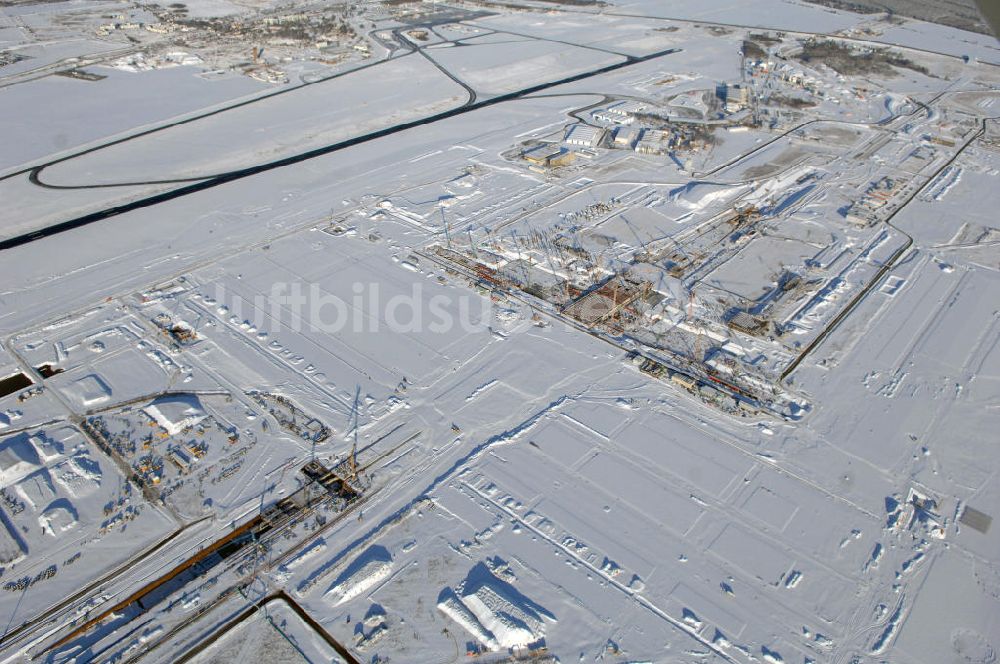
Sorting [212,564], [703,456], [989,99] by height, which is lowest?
[212,564]

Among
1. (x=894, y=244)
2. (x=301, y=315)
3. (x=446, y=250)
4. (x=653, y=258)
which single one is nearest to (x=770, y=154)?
(x=894, y=244)

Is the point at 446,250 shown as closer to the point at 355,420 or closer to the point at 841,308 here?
the point at 355,420

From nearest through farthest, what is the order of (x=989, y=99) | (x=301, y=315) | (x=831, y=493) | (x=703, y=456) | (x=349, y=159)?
(x=831, y=493), (x=703, y=456), (x=301, y=315), (x=349, y=159), (x=989, y=99)

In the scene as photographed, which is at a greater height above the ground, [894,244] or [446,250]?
[894,244]

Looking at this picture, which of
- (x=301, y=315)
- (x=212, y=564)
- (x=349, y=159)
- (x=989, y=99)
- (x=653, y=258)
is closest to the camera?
(x=212, y=564)

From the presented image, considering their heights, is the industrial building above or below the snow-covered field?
above

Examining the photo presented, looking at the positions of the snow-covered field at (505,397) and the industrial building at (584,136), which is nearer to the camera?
the snow-covered field at (505,397)

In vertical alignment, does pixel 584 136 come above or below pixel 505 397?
above

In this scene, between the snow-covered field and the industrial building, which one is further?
the industrial building

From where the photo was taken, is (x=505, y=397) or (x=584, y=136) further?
(x=584, y=136)

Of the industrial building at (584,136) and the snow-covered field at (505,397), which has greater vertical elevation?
the industrial building at (584,136)

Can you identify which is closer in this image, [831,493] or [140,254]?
[831,493]
